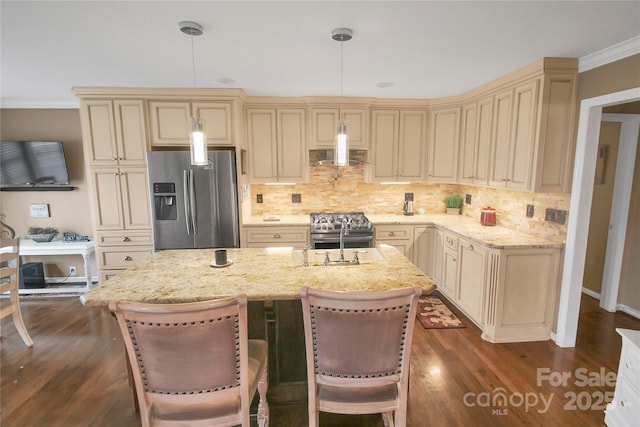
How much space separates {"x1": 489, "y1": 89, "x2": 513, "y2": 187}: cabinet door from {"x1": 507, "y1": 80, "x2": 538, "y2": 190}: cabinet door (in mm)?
61

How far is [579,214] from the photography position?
2.59 meters

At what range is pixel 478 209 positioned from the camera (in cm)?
407

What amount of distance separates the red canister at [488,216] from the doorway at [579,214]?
929 millimetres

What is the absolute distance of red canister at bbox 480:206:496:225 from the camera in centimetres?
360

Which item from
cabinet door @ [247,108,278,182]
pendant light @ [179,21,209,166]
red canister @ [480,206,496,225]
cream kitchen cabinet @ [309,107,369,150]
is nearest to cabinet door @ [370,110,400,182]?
cream kitchen cabinet @ [309,107,369,150]

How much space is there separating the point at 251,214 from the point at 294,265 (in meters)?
2.36

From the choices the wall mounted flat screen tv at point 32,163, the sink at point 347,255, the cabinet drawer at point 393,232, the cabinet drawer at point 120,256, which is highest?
the wall mounted flat screen tv at point 32,163

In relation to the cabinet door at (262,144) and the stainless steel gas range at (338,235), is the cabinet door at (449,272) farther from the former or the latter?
the cabinet door at (262,144)

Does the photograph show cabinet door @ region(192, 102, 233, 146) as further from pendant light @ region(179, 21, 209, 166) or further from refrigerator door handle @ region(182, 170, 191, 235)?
pendant light @ region(179, 21, 209, 166)

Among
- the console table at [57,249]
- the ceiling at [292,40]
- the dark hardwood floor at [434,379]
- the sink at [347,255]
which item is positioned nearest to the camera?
the ceiling at [292,40]

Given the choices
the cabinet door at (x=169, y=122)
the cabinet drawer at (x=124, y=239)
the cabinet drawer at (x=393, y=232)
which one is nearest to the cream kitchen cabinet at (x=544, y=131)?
the cabinet drawer at (x=393, y=232)

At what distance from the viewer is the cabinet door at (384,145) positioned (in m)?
4.04

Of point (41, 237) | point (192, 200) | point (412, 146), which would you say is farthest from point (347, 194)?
point (41, 237)

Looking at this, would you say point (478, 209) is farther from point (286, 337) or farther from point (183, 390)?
point (183, 390)
